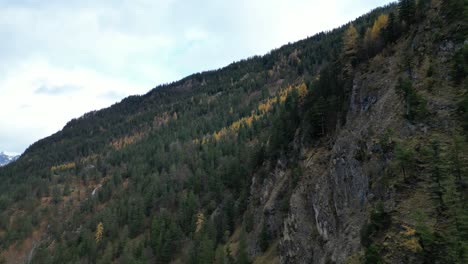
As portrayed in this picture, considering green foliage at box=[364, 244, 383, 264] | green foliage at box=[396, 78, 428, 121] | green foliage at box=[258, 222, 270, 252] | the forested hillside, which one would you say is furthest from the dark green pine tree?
green foliage at box=[258, 222, 270, 252]

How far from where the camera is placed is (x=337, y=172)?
145ft

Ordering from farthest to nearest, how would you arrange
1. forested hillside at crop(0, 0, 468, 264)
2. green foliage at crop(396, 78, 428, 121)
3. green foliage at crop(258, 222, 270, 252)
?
green foliage at crop(258, 222, 270, 252), green foliage at crop(396, 78, 428, 121), forested hillside at crop(0, 0, 468, 264)

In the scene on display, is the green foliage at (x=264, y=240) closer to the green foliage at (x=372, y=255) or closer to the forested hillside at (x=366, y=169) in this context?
the forested hillside at (x=366, y=169)

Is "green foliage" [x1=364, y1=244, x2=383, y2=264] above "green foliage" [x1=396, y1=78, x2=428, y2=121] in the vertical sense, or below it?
below

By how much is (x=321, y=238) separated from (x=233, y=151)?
10554 cm

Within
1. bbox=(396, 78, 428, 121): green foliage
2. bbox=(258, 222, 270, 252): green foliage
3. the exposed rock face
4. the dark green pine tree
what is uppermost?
the dark green pine tree

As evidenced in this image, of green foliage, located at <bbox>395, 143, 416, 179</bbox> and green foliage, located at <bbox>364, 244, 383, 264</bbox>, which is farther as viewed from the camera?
green foliage, located at <bbox>395, 143, 416, 179</bbox>

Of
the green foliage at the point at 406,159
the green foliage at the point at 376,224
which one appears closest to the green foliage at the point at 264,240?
the green foliage at the point at 376,224

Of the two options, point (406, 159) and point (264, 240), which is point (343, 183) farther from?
point (264, 240)

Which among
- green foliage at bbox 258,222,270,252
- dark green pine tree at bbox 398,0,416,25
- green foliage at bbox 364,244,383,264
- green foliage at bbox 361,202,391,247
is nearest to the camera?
green foliage at bbox 364,244,383,264

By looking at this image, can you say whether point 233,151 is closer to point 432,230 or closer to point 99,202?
point 99,202

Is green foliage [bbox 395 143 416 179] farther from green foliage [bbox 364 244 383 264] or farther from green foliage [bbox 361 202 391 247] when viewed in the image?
green foliage [bbox 364 244 383 264]

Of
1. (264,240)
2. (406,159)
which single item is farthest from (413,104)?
(264,240)

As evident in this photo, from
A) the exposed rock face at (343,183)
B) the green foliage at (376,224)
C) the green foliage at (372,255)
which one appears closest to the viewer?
the green foliage at (372,255)
